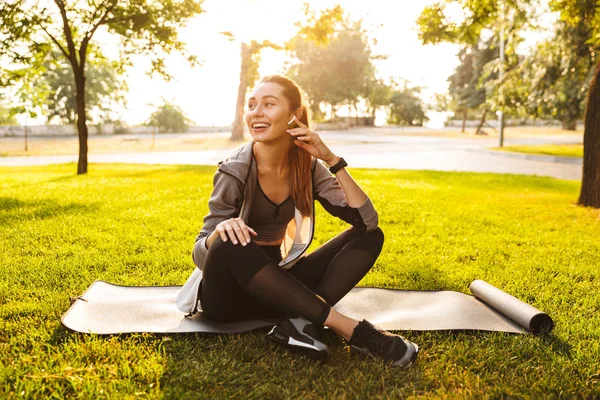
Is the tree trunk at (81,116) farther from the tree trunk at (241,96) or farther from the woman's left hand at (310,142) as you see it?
the tree trunk at (241,96)

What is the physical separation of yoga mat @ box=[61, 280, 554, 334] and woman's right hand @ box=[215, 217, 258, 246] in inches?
28.6

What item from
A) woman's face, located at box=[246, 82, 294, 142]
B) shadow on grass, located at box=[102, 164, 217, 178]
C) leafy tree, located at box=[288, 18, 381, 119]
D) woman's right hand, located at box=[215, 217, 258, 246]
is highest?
leafy tree, located at box=[288, 18, 381, 119]

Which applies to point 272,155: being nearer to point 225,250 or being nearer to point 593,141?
point 225,250

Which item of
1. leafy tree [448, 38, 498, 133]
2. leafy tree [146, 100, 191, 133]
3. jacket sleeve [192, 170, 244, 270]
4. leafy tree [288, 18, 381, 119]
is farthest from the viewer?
leafy tree [288, 18, 381, 119]

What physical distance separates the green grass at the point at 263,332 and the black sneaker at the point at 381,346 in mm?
62

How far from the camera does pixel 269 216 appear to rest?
10.3ft

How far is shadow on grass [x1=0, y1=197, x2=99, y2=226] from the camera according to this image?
6.96 metres

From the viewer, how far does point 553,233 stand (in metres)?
6.68

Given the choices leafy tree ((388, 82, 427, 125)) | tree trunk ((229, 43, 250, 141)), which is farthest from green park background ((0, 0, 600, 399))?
leafy tree ((388, 82, 427, 125))

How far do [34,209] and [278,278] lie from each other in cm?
624

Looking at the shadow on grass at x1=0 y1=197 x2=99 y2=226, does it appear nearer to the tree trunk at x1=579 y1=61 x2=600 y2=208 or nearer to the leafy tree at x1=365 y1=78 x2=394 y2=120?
the tree trunk at x1=579 y1=61 x2=600 y2=208

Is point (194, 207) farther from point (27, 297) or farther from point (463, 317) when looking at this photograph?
point (463, 317)

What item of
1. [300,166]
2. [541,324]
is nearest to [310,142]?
[300,166]

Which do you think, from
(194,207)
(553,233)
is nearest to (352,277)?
(553,233)
